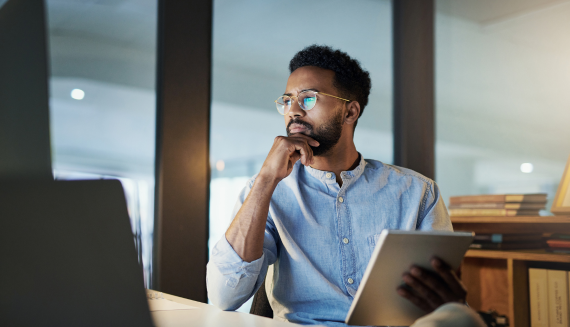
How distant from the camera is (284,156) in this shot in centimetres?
151

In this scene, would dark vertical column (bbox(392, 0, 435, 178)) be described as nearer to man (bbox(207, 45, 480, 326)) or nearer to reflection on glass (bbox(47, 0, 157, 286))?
man (bbox(207, 45, 480, 326))

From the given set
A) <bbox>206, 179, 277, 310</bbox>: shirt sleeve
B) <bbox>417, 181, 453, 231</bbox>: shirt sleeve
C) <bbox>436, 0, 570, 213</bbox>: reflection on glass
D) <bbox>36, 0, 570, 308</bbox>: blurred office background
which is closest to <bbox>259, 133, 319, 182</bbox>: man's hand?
<bbox>206, 179, 277, 310</bbox>: shirt sleeve

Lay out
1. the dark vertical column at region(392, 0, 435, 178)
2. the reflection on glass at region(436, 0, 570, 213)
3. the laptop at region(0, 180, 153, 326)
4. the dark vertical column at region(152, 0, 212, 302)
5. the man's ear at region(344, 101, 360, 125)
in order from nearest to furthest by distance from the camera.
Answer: the laptop at region(0, 180, 153, 326) → the man's ear at region(344, 101, 360, 125) → the dark vertical column at region(152, 0, 212, 302) → the reflection on glass at region(436, 0, 570, 213) → the dark vertical column at region(392, 0, 435, 178)

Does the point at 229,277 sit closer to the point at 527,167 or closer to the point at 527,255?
the point at 527,255

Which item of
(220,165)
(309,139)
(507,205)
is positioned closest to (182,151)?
(220,165)

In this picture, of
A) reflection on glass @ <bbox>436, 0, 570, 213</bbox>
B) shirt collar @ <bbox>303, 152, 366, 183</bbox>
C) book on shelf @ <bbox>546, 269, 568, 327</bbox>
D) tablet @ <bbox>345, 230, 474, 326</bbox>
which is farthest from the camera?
reflection on glass @ <bbox>436, 0, 570, 213</bbox>

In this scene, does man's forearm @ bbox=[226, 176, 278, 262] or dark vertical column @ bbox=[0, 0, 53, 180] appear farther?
man's forearm @ bbox=[226, 176, 278, 262]

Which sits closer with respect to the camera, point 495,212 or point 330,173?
point 330,173

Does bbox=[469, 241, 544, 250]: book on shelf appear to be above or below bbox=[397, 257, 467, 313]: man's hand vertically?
below

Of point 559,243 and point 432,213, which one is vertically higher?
point 432,213

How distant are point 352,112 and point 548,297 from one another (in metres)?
1.35

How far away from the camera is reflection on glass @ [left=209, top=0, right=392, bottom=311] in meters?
2.26

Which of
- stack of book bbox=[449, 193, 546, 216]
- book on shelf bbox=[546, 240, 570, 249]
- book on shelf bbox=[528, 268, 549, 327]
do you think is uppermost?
stack of book bbox=[449, 193, 546, 216]

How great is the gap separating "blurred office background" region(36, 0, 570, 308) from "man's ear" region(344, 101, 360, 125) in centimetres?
65
